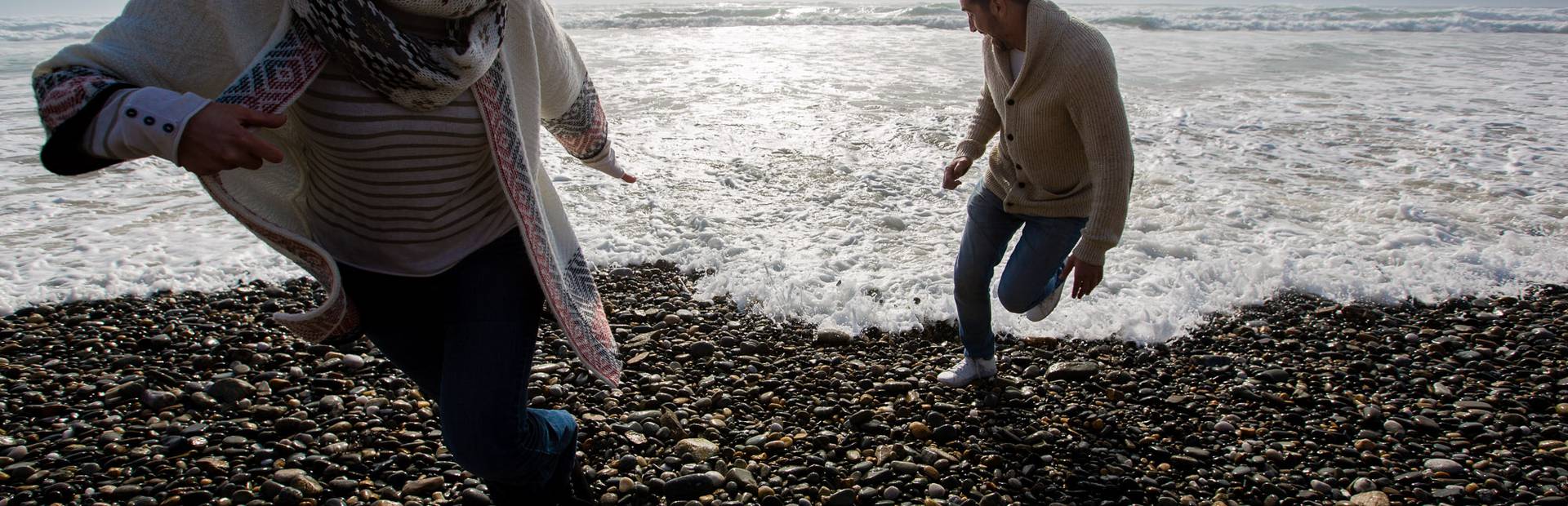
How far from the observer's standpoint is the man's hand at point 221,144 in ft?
5.75

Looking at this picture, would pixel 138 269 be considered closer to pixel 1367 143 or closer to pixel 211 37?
pixel 211 37

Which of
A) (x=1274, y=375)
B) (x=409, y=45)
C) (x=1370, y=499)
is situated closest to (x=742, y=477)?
(x=409, y=45)

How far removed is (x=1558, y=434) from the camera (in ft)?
12.8

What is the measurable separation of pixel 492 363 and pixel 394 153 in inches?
22.9

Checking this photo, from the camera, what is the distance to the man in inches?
136

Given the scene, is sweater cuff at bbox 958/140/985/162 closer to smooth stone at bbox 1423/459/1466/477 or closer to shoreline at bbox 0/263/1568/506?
shoreline at bbox 0/263/1568/506

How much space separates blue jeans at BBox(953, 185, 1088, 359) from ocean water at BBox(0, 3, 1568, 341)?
1.10 metres

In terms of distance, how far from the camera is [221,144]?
69.6 inches

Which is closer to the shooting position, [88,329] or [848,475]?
[848,475]

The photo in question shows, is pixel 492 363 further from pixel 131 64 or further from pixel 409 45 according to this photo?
pixel 131 64

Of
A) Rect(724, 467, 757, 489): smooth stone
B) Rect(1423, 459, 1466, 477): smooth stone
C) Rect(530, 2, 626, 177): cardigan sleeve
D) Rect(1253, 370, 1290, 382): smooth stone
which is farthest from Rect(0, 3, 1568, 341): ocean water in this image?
Rect(530, 2, 626, 177): cardigan sleeve

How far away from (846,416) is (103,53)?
3105 mm

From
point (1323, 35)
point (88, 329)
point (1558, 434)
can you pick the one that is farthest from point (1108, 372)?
point (1323, 35)

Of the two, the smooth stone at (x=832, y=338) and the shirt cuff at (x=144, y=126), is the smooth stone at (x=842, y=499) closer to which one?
the smooth stone at (x=832, y=338)
